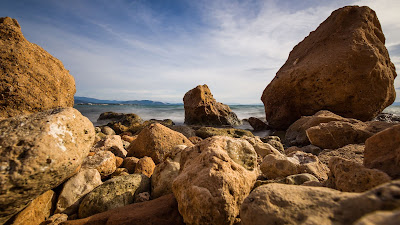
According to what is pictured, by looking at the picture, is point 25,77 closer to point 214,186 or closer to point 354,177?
point 214,186

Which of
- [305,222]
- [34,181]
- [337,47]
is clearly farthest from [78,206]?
[337,47]

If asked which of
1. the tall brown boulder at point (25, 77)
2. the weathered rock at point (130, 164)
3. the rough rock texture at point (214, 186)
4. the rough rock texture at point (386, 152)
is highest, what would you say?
the tall brown boulder at point (25, 77)

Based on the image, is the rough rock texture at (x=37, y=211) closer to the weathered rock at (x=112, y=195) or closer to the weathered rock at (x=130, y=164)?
the weathered rock at (x=112, y=195)

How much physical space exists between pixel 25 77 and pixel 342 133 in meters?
6.13

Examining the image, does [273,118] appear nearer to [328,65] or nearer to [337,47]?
[328,65]

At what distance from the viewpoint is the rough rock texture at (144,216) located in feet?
5.74

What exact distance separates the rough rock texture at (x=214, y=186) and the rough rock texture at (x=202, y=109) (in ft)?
33.8

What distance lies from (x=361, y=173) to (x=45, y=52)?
4882mm

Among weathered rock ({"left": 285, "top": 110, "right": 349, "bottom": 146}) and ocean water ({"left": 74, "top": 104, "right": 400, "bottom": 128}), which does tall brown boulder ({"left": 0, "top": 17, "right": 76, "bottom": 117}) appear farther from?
ocean water ({"left": 74, "top": 104, "right": 400, "bottom": 128})

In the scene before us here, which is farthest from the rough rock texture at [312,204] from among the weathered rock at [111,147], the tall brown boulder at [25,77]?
the tall brown boulder at [25,77]

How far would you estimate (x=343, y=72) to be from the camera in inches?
275

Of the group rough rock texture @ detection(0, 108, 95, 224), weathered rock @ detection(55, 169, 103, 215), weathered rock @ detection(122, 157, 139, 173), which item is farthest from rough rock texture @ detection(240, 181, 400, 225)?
weathered rock @ detection(122, 157, 139, 173)

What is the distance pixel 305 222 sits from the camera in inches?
40.2

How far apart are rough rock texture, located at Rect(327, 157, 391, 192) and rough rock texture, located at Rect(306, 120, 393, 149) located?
3.09 meters
